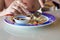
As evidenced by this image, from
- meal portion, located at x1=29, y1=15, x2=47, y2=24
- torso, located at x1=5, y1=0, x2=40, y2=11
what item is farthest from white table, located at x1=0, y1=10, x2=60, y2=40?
torso, located at x1=5, y1=0, x2=40, y2=11

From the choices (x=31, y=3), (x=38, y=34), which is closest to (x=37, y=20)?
(x=38, y=34)

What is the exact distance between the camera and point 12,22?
869 mm

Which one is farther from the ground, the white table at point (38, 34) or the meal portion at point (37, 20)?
the meal portion at point (37, 20)

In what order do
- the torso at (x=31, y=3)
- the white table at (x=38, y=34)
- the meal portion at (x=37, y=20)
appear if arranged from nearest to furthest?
the white table at (x=38, y=34)
the meal portion at (x=37, y=20)
the torso at (x=31, y=3)

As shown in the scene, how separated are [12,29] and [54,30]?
250 mm

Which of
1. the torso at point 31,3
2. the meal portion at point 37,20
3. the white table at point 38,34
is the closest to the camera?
the white table at point 38,34

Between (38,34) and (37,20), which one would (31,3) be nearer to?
(37,20)

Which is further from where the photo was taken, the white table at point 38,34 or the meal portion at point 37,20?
the meal portion at point 37,20

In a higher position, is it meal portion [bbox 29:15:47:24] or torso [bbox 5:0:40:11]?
meal portion [bbox 29:15:47:24]

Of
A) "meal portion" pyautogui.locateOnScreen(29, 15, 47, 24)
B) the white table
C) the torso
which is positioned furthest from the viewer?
the torso

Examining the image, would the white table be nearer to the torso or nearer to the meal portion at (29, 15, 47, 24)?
the meal portion at (29, 15, 47, 24)

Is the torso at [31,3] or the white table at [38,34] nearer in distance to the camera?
the white table at [38,34]

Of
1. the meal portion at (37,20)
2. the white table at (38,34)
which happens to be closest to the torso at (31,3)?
the meal portion at (37,20)

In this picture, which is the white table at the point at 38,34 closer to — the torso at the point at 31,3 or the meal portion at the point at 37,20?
the meal portion at the point at 37,20
